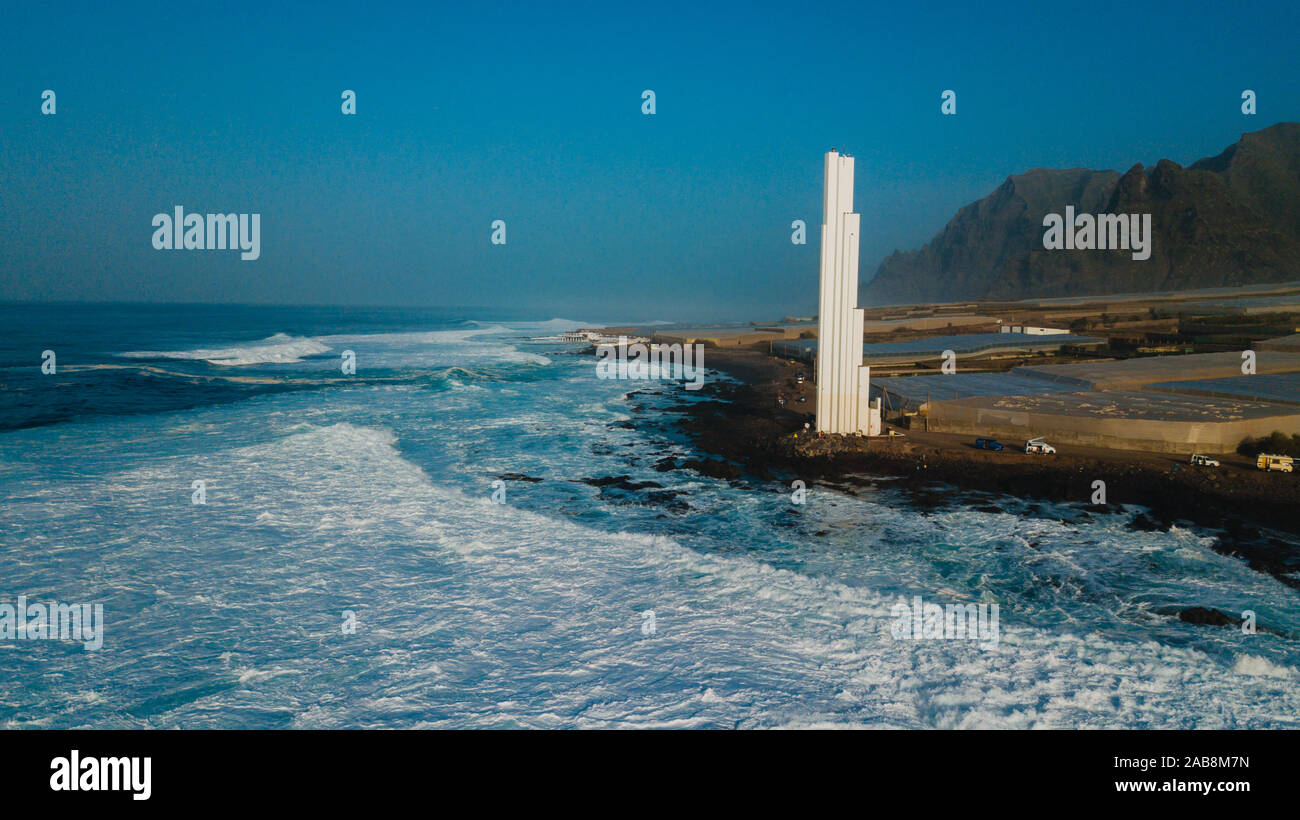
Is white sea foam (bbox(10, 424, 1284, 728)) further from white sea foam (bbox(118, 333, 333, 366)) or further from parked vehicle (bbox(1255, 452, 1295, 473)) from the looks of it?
white sea foam (bbox(118, 333, 333, 366))

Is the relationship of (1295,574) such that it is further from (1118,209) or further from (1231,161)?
(1231,161)

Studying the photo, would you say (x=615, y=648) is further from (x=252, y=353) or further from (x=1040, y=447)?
(x=252, y=353)

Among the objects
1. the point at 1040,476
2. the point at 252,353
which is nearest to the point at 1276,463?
the point at 1040,476

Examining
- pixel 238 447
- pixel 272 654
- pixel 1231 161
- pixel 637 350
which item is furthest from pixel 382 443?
pixel 1231 161

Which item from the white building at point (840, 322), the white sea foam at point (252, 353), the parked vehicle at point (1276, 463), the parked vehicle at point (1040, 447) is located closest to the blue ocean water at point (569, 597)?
the parked vehicle at point (1040, 447)

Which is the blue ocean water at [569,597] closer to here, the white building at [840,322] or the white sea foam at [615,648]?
the white sea foam at [615,648]

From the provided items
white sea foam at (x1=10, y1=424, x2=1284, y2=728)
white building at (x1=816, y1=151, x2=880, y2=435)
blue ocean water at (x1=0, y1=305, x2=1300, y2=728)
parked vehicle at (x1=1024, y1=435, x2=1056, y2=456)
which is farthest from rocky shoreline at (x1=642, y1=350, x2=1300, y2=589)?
white sea foam at (x1=10, y1=424, x2=1284, y2=728)
